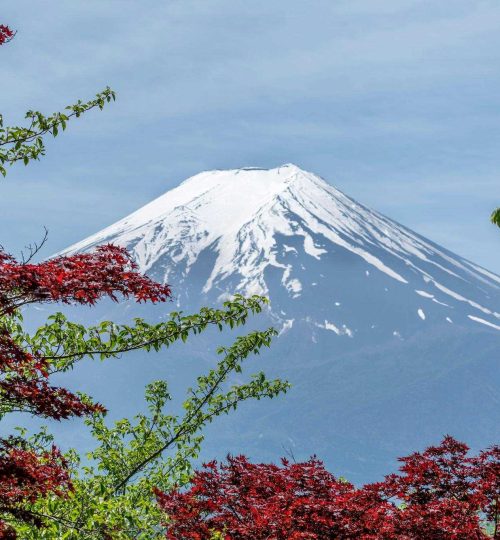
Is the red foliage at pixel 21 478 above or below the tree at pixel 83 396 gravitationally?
below

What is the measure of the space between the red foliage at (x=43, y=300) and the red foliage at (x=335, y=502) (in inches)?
139

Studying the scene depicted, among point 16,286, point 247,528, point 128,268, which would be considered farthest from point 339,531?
point 16,286

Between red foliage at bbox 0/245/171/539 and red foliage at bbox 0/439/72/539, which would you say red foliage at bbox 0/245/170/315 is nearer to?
red foliage at bbox 0/245/171/539

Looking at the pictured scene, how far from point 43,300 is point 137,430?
30.6ft

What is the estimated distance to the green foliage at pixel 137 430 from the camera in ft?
38.5

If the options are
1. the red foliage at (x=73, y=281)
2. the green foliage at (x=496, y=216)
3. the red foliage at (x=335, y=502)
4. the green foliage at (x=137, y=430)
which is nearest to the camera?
the red foliage at (x=73, y=281)

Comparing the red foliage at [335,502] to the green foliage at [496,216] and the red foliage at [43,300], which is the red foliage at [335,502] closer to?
the red foliage at [43,300]

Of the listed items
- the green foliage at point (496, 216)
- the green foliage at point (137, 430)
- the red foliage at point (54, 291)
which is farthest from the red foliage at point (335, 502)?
the green foliage at point (496, 216)

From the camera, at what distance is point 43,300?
9000 mm

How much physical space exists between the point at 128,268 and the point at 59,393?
1784 mm

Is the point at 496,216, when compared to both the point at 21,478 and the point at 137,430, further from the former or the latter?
the point at 21,478

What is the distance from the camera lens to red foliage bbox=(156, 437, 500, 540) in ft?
40.8

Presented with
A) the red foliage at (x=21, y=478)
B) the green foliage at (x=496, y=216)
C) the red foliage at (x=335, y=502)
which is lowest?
the red foliage at (x=21, y=478)

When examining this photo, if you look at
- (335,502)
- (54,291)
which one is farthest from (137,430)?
(54,291)
